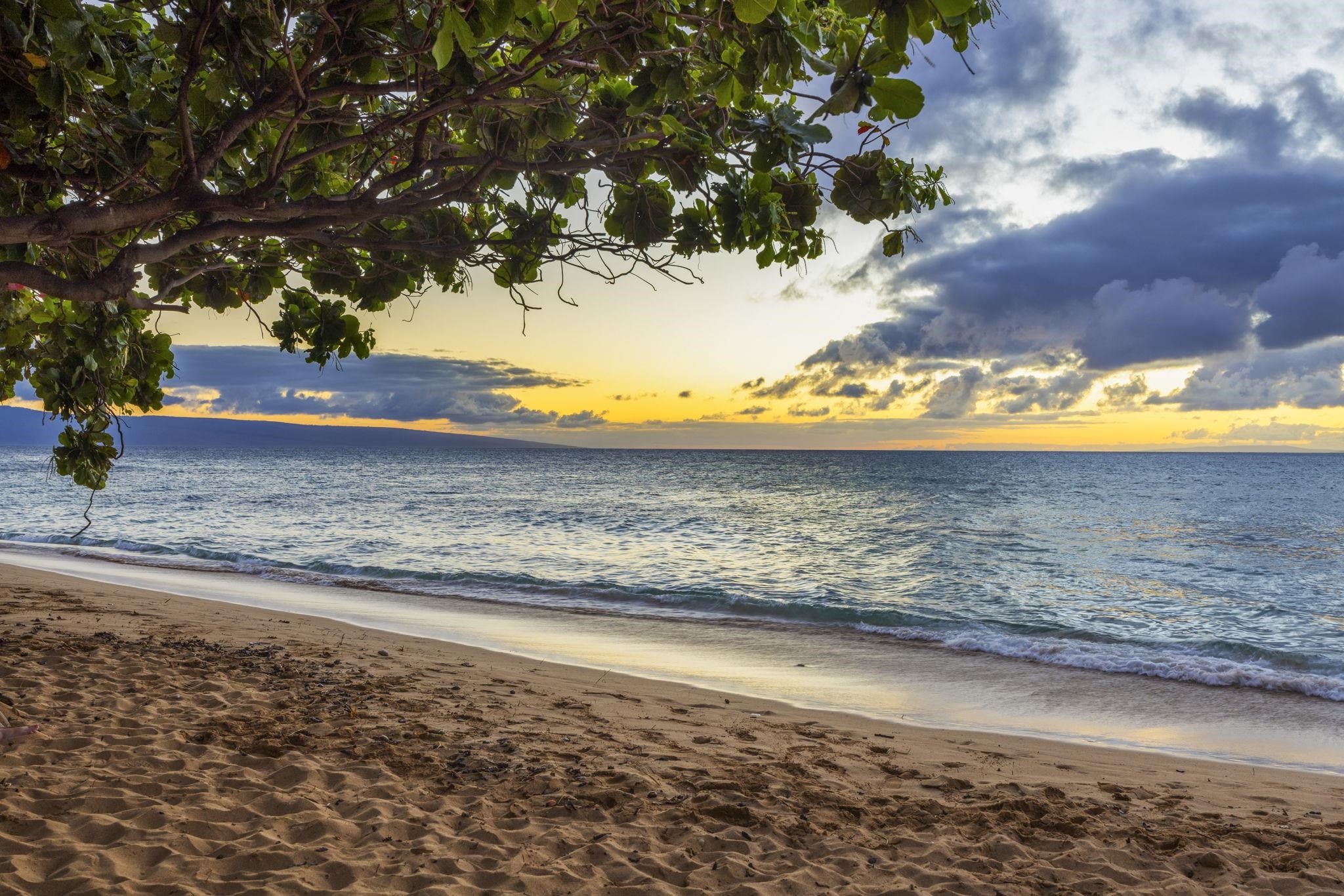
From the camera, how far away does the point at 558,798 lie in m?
4.46

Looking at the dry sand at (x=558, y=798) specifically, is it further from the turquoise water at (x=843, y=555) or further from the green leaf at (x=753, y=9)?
the turquoise water at (x=843, y=555)

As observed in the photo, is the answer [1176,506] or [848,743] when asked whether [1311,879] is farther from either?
[1176,506]

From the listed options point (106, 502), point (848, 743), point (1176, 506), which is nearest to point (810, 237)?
point (848, 743)

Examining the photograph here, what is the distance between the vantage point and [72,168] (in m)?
4.27

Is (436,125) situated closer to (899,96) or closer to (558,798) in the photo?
(899,96)

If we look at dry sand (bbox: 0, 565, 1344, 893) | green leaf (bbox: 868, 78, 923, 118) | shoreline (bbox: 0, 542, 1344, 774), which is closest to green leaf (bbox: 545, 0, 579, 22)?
green leaf (bbox: 868, 78, 923, 118)

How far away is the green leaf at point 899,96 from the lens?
224cm

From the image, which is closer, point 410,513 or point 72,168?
point 72,168

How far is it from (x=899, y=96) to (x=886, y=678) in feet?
27.3

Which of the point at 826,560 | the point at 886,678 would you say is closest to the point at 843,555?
the point at 826,560

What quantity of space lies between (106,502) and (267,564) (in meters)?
21.7

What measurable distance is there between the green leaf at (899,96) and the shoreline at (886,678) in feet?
20.6

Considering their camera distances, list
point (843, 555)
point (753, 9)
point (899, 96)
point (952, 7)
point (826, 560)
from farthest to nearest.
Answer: point (843, 555) → point (826, 560) → point (899, 96) → point (753, 9) → point (952, 7)

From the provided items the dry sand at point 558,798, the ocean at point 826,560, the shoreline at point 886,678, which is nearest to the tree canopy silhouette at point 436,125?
the dry sand at point 558,798
